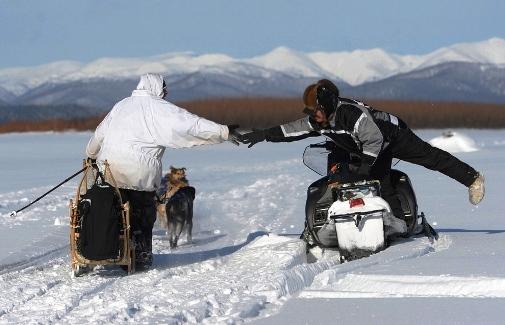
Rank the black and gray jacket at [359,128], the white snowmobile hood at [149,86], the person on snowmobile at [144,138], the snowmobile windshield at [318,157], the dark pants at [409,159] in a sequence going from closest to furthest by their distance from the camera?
the black and gray jacket at [359,128] → the person on snowmobile at [144,138] → the white snowmobile hood at [149,86] → the dark pants at [409,159] → the snowmobile windshield at [318,157]

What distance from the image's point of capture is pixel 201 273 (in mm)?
7105

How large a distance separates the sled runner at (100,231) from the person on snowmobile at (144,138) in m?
0.18

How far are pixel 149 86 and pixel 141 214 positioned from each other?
96cm

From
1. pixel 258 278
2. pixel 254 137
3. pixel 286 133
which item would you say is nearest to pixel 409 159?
pixel 286 133

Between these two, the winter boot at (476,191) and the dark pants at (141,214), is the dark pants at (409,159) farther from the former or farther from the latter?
the dark pants at (141,214)

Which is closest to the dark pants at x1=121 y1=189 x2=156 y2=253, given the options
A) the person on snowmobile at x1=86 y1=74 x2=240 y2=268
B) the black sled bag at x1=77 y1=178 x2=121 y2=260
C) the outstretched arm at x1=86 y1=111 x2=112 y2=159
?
the person on snowmobile at x1=86 y1=74 x2=240 y2=268

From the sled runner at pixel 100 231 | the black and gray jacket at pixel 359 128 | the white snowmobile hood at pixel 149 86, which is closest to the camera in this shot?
the sled runner at pixel 100 231

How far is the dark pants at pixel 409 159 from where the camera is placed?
7828mm

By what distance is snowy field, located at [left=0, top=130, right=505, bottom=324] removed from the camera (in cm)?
524

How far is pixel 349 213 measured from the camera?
7125 mm

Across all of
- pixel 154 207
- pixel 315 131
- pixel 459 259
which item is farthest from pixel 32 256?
pixel 459 259

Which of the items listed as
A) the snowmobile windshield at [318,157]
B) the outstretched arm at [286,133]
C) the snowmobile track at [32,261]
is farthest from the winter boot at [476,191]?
the snowmobile track at [32,261]

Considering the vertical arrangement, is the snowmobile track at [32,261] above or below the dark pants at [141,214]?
below

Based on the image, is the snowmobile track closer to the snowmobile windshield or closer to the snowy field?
the snowy field
